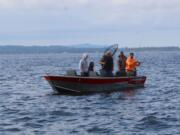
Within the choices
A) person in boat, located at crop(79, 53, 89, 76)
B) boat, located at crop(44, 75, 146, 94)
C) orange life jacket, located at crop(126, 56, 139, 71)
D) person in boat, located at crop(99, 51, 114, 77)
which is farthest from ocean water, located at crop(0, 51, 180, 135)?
orange life jacket, located at crop(126, 56, 139, 71)

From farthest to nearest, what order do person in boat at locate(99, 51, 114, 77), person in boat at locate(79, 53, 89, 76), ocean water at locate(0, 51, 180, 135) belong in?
1. person in boat at locate(99, 51, 114, 77)
2. person in boat at locate(79, 53, 89, 76)
3. ocean water at locate(0, 51, 180, 135)

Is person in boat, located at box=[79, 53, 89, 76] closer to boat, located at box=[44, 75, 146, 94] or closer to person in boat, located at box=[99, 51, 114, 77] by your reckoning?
boat, located at box=[44, 75, 146, 94]

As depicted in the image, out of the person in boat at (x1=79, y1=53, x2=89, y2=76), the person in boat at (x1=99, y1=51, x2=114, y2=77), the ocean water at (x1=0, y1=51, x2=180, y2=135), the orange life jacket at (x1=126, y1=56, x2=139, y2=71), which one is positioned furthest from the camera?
the orange life jacket at (x1=126, y1=56, x2=139, y2=71)

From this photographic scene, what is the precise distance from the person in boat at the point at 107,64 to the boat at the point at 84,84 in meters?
0.44

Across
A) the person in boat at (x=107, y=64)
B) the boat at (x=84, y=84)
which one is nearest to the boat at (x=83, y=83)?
the boat at (x=84, y=84)

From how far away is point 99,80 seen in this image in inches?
1212

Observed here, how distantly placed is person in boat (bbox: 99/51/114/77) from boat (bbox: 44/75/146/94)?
0.44 meters

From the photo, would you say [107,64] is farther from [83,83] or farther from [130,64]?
[130,64]

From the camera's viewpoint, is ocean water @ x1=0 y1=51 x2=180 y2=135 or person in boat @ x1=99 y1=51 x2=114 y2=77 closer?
ocean water @ x1=0 y1=51 x2=180 y2=135

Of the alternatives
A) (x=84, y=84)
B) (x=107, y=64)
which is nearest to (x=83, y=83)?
(x=84, y=84)

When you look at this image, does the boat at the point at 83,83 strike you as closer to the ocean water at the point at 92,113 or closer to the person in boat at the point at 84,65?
the person in boat at the point at 84,65

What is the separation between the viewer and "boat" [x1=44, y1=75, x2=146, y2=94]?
29906 mm

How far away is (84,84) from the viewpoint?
3042 centimetres

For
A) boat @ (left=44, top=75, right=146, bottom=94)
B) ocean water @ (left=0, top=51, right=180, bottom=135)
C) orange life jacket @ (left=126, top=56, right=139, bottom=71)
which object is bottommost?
ocean water @ (left=0, top=51, right=180, bottom=135)
